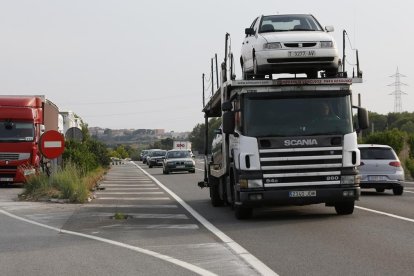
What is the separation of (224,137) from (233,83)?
182 centimetres

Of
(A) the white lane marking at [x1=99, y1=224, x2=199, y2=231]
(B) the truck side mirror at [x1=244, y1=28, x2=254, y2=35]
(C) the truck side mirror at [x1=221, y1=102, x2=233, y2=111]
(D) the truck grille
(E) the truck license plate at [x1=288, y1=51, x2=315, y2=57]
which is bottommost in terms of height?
(A) the white lane marking at [x1=99, y1=224, x2=199, y2=231]

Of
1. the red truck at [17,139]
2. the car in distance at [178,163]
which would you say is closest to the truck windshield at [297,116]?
the red truck at [17,139]

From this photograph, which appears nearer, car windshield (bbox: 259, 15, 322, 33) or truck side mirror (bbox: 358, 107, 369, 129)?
truck side mirror (bbox: 358, 107, 369, 129)

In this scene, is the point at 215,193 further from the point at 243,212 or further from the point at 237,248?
the point at 237,248

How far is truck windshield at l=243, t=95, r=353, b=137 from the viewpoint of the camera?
1456 cm

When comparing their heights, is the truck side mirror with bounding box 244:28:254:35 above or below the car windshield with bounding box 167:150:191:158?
above

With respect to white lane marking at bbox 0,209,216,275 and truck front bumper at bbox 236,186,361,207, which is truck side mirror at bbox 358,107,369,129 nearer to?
truck front bumper at bbox 236,186,361,207

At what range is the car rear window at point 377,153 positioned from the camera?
23.2 meters

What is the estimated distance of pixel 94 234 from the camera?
1337cm

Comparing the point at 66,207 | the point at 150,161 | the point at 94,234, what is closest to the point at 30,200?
the point at 66,207

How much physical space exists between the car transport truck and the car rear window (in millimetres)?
8540

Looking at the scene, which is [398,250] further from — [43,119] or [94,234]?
[43,119]

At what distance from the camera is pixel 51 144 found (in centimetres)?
2242

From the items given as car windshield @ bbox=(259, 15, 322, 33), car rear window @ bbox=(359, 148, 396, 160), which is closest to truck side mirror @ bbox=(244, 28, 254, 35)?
car windshield @ bbox=(259, 15, 322, 33)
